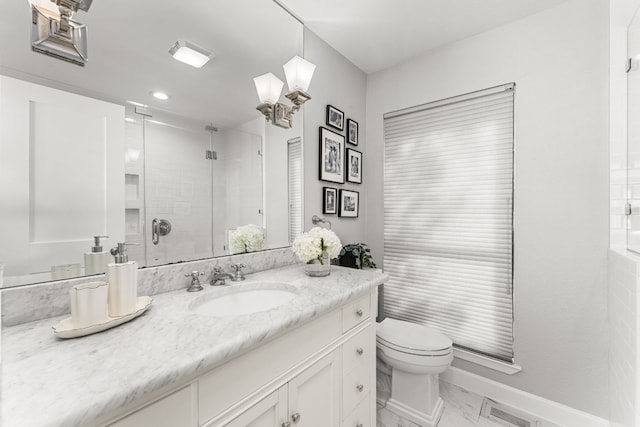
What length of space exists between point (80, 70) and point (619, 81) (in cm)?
255

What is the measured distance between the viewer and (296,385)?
3.01ft

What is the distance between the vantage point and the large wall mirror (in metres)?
0.82

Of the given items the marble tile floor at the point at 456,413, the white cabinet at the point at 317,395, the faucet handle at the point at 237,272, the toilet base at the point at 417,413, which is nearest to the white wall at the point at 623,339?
the marble tile floor at the point at 456,413

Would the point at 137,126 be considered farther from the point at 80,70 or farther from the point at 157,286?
the point at 157,286

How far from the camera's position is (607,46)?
1.49 meters

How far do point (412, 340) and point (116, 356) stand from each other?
61.9 inches

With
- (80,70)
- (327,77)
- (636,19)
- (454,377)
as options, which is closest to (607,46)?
(636,19)

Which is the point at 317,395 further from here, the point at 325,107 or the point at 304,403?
the point at 325,107

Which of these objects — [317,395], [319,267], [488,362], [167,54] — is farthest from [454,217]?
[167,54]

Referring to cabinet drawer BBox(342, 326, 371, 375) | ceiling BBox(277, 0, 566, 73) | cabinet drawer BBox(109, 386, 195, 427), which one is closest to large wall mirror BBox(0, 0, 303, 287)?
ceiling BBox(277, 0, 566, 73)

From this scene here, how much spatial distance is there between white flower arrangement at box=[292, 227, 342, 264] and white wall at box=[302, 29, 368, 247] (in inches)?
16.4

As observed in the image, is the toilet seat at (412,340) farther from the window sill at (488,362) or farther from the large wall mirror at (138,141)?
the large wall mirror at (138,141)

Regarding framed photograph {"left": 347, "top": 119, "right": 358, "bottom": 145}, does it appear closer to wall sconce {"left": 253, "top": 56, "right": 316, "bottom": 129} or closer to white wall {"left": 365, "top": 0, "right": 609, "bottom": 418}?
wall sconce {"left": 253, "top": 56, "right": 316, "bottom": 129}

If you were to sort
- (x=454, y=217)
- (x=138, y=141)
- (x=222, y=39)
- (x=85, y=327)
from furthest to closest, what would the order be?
(x=454, y=217) < (x=222, y=39) < (x=138, y=141) < (x=85, y=327)
